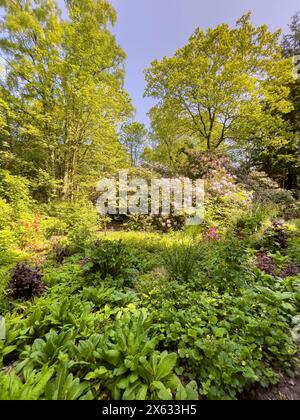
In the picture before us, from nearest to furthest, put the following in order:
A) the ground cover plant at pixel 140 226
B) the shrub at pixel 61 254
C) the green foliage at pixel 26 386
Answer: the green foliage at pixel 26 386 < the ground cover plant at pixel 140 226 < the shrub at pixel 61 254

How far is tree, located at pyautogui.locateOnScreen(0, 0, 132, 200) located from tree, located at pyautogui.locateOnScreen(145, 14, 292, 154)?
2129 millimetres

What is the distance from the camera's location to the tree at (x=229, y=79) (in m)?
6.73

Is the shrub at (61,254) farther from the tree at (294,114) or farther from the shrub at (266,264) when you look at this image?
the tree at (294,114)

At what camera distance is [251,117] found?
7.34m

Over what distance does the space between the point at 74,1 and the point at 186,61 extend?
4266 millimetres

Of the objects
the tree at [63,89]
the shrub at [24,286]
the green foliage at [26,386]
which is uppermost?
the tree at [63,89]

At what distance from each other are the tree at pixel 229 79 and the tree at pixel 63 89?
213cm

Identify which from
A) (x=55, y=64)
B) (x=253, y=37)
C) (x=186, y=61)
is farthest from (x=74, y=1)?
(x=253, y=37)

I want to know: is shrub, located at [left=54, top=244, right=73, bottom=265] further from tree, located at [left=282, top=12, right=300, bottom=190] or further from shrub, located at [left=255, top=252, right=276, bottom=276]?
tree, located at [left=282, top=12, right=300, bottom=190]

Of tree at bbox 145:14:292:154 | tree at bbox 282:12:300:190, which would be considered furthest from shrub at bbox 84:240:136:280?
tree at bbox 282:12:300:190

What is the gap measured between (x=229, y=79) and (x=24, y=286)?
8.43 m

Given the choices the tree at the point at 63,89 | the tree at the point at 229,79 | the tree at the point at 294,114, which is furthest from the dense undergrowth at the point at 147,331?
the tree at the point at 294,114
